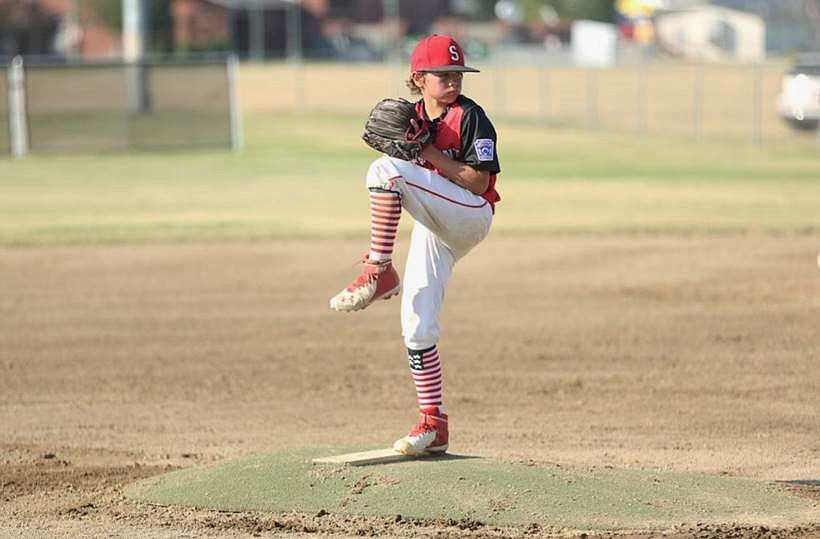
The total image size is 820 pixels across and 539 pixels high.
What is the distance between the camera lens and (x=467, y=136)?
5672 mm

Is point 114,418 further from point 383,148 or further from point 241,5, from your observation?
point 241,5

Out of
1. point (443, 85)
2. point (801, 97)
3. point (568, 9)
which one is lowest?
point (801, 97)

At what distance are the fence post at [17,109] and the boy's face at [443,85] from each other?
22921 mm

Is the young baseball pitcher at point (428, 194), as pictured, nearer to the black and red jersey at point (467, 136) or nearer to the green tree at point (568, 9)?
the black and red jersey at point (467, 136)

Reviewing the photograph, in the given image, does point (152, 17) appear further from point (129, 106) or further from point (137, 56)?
point (129, 106)

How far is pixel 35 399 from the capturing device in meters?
8.47

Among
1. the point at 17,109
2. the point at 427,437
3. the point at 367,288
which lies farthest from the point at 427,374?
the point at 17,109

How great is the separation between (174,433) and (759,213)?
11830mm

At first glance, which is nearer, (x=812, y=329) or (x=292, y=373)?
(x=292, y=373)

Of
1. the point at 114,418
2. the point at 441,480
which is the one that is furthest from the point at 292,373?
the point at 441,480

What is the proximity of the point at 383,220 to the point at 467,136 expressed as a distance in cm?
54

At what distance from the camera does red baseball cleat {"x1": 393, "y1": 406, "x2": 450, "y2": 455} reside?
5953mm

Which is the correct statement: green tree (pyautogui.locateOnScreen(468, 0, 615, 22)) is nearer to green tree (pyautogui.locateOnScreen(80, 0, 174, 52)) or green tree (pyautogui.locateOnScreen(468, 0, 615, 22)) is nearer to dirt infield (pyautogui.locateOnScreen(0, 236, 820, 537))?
green tree (pyautogui.locateOnScreen(80, 0, 174, 52))

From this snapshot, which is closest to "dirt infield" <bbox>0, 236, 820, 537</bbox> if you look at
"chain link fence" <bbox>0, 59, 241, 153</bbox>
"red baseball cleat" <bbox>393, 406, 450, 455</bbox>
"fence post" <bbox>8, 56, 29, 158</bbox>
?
"red baseball cleat" <bbox>393, 406, 450, 455</bbox>
